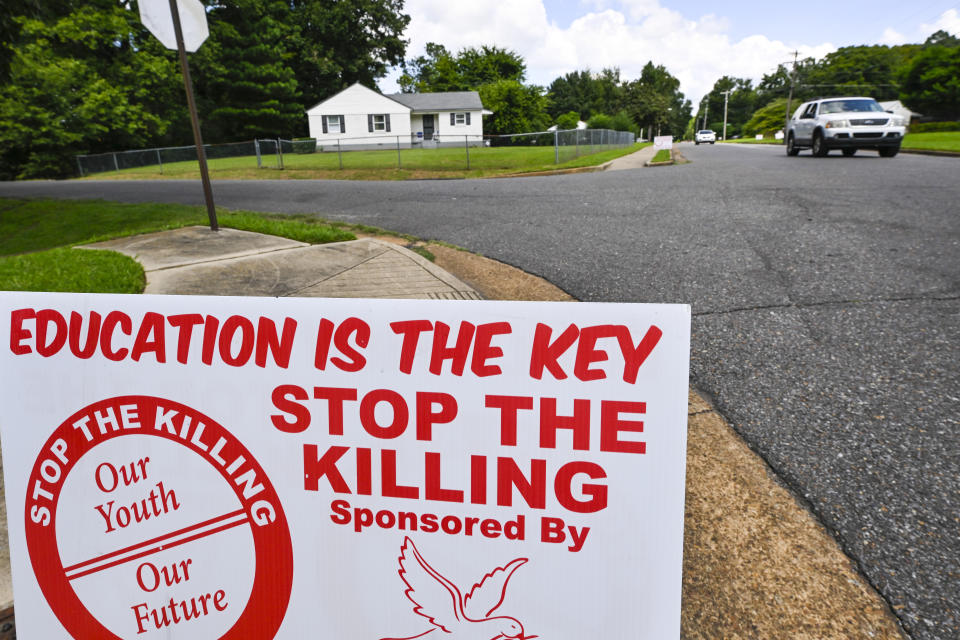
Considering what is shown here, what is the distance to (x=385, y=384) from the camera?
1449 millimetres

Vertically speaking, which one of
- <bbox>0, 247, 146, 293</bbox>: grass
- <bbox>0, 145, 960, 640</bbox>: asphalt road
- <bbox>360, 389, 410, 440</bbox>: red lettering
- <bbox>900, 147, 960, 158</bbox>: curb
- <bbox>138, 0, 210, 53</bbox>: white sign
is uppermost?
<bbox>138, 0, 210, 53</bbox>: white sign

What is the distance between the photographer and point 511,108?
54375mm

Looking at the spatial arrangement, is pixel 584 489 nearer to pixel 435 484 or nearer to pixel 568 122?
pixel 435 484

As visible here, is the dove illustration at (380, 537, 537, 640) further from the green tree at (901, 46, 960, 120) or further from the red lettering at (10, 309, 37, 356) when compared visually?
the green tree at (901, 46, 960, 120)

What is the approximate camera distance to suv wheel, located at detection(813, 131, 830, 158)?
54.9ft

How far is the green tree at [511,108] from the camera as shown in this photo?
177 feet

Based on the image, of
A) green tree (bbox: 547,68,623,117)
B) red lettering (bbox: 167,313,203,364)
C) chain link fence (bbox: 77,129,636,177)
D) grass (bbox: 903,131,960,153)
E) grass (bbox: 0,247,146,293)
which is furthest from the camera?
green tree (bbox: 547,68,623,117)

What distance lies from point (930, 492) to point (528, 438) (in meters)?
1.86

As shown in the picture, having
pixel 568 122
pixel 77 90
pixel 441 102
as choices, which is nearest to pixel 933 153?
pixel 441 102

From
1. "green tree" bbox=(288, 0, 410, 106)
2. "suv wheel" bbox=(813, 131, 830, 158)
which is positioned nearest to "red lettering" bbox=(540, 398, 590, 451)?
"suv wheel" bbox=(813, 131, 830, 158)

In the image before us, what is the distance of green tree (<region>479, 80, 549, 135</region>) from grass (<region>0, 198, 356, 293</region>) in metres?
44.9

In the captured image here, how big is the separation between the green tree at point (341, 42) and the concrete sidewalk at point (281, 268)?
5228 centimetres

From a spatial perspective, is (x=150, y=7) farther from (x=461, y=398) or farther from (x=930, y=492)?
(x=930, y=492)

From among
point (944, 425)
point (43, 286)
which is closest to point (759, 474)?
point (944, 425)
